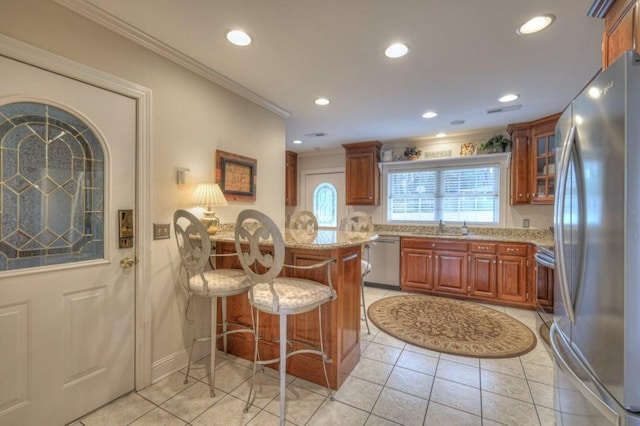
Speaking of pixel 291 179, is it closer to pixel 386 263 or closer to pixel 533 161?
pixel 386 263

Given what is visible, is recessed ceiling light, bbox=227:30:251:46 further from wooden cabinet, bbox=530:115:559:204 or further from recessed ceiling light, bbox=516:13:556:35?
wooden cabinet, bbox=530:115:559:204

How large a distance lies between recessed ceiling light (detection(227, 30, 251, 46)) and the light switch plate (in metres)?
1.45

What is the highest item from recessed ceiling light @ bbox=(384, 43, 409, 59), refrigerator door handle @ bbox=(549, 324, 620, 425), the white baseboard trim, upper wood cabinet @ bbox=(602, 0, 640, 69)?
recessed ceiling light @ bbox=(384, 43, 409, 59)

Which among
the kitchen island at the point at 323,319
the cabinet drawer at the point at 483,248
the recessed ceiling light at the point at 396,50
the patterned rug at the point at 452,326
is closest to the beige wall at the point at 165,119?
the kitchen island at the point at 323,319

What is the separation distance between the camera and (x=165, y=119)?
212cm

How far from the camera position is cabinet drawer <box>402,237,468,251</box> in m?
3.95

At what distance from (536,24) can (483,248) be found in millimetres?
2780

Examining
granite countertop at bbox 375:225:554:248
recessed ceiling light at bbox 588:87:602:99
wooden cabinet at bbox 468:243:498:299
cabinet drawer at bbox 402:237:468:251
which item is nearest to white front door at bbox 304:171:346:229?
granite countertop at bbox 375:225:554:248

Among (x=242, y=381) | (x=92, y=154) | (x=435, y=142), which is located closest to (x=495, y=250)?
(x=435, y=142)

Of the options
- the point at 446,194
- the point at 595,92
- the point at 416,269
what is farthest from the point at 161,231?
the point at 446,194

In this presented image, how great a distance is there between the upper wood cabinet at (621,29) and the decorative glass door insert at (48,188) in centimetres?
285

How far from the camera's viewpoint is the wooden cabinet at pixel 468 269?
3614 millimetres

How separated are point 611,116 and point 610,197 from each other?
0.26m

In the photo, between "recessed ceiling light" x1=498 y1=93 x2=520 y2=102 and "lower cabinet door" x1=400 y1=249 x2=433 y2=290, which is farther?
"lower cabinet door" x1=400 y1=249 x2=433 y2=290
